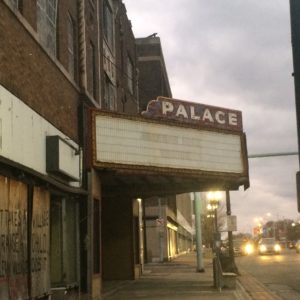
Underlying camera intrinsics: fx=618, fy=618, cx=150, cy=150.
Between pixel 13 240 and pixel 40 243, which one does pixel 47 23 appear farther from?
pixel 13 240

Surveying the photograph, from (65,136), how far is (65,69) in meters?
1.64

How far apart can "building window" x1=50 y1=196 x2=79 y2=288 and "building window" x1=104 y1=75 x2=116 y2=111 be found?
7.10 metres

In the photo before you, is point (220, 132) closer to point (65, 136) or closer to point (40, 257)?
point (65, 136)

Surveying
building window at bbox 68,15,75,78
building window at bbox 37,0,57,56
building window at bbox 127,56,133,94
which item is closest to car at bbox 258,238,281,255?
building window at bbox 127,56,133,94

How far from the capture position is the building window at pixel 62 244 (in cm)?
1420

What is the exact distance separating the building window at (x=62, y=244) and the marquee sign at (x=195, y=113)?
4.57 m

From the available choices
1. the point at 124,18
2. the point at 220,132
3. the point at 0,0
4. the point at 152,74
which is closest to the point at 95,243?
the point at 220,132

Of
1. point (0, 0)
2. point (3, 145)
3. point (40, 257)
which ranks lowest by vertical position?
point (40, 257)

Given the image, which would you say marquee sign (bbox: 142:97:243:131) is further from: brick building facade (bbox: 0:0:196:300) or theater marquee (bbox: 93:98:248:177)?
brick building facade (bbox: 0:0:196:300)

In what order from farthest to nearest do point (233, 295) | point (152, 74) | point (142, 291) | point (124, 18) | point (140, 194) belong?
point (152, 74)
point (124, 18)
point (140, 194)
point (142, 291)
point (233, 295)

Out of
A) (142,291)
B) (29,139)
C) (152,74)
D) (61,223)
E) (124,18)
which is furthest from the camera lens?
(152,74)

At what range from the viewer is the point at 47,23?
14039 millimetres

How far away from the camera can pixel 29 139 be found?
1170 cm

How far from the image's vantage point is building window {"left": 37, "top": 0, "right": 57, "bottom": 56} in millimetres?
13430
